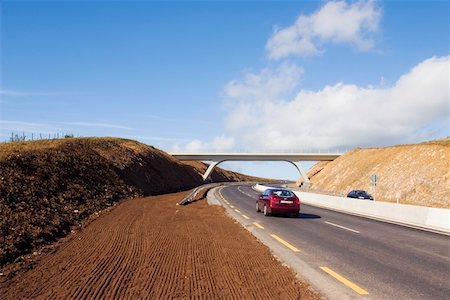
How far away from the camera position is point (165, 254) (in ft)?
31.1

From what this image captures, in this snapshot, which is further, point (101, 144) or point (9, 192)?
point (101, 144)

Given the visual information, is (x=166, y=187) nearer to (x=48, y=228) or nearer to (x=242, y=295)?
(x=48, y=228)

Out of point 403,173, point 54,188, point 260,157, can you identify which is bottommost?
point 54,188

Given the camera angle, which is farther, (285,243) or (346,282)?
(285,243)

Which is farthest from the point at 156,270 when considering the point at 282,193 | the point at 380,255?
the point at 282,193

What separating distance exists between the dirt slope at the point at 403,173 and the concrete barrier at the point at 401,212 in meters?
8.23

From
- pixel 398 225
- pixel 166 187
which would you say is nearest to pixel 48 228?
pixel 398 225

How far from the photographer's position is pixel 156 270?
7895 mm

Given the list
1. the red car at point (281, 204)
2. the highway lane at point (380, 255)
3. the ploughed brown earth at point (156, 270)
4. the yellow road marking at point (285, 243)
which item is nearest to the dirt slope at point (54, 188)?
the ploughed brown earth at point (156, 270)

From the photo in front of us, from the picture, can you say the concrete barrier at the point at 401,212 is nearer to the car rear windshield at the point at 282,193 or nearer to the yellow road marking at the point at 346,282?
the car rear windshield at the point at 282,193

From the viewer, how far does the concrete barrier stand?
16.6 m

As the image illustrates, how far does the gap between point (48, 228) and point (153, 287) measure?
25.5 feet

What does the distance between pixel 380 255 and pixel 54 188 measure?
1612cm

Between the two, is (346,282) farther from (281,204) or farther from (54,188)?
(54,188)
